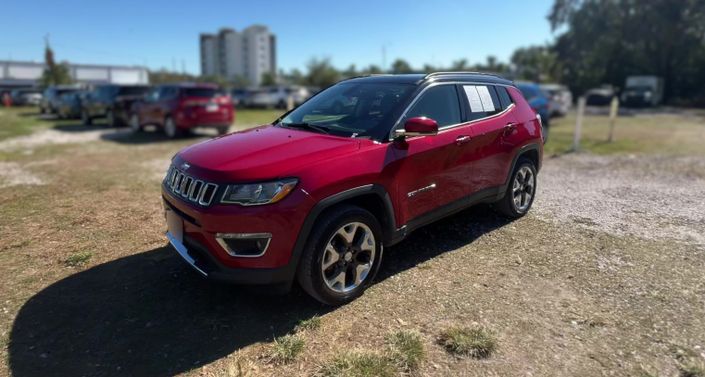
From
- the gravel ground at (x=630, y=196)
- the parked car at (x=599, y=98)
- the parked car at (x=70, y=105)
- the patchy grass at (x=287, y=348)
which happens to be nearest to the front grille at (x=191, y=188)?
the patchy grass at (x=287, y=348)

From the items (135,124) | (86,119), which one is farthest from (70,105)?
(135,124)

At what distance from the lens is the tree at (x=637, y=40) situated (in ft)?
116

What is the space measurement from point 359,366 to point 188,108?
11.9 metres

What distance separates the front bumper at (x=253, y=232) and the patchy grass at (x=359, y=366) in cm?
66

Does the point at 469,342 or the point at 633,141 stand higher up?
the point at 633,141

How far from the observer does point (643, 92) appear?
33.2m

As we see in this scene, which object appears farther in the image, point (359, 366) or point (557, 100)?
point (557, 100)

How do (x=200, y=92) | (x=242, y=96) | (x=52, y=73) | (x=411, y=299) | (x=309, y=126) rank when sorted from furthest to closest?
(x=52, y=73) < (x=242, y=96) < (x=200, y=92) < (x=309, y=126) < (x=411, y=299)

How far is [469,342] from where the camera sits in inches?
119

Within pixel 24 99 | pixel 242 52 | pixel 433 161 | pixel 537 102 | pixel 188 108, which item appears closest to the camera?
pixel 433 161

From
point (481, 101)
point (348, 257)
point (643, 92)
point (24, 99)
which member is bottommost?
point (348, 257)

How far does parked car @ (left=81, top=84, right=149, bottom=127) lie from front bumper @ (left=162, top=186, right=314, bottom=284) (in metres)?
15.0

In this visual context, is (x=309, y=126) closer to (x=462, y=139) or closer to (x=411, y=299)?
(x=462, y=139)

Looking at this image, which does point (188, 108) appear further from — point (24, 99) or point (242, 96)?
point (24, 99)
